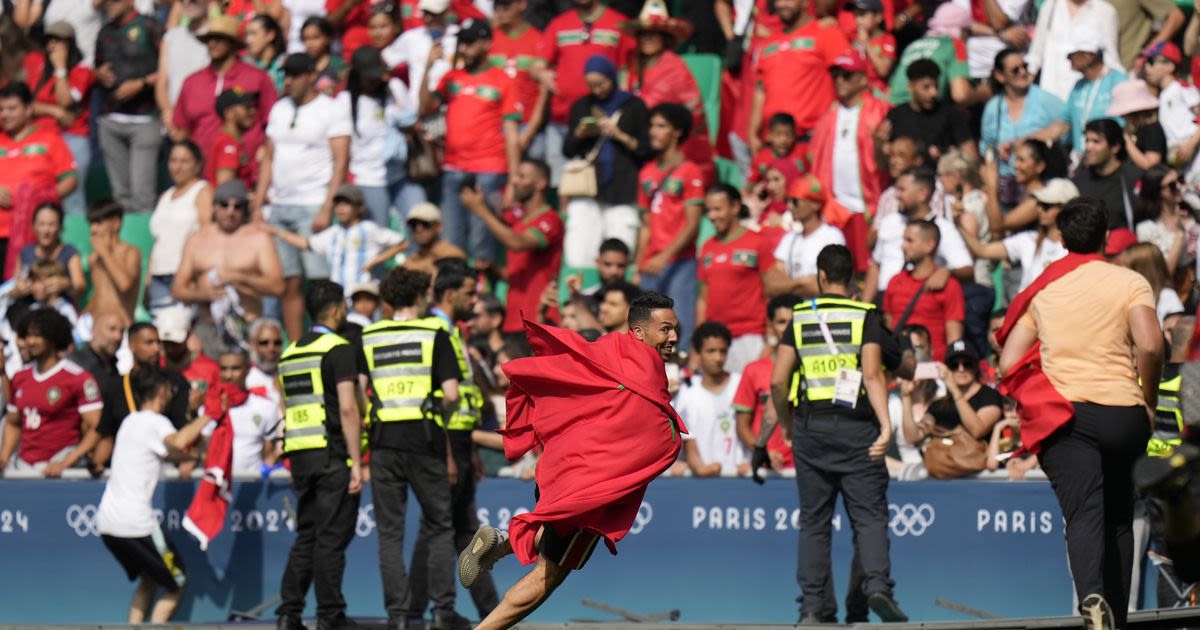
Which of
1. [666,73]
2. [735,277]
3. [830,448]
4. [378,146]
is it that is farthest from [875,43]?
[830,448]

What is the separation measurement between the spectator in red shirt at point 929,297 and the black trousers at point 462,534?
11.8 ft

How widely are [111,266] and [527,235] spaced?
3618 mm

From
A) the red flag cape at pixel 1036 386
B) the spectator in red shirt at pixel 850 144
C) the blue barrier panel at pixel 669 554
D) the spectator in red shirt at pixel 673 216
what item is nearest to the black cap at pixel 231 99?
the spectator in red shirt at pixel 673 216

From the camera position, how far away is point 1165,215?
13977 millimetres

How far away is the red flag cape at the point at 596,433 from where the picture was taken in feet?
30.0

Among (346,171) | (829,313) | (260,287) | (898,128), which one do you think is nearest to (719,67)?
(898,128)

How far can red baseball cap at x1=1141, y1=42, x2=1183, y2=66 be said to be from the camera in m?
15.2

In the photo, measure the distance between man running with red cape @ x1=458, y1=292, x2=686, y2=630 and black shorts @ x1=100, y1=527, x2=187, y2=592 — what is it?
3.89 meters

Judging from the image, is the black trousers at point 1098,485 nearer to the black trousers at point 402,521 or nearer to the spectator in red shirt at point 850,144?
the black trousers at point 402,521

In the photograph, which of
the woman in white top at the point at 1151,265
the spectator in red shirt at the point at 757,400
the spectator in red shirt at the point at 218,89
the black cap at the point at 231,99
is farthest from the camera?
the spectator in red shirt at the point at 218,89

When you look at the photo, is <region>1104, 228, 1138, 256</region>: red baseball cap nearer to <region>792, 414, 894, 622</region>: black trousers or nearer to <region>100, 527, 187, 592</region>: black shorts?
<region>792, 414, 894, 622</region>: black trousers

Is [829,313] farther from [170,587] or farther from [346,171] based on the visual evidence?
[346,171]

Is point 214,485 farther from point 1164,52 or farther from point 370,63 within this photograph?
point 1164,52

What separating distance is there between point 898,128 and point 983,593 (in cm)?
455
